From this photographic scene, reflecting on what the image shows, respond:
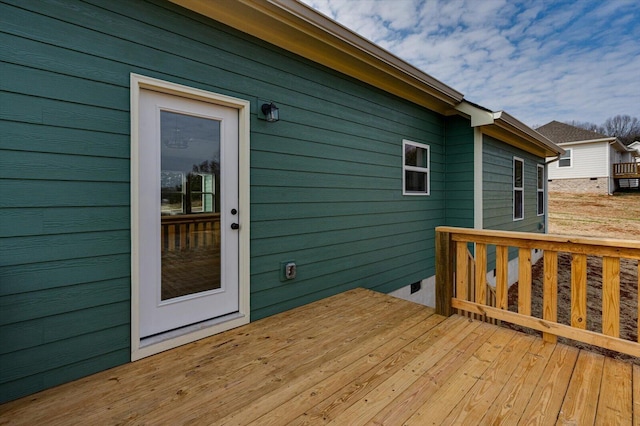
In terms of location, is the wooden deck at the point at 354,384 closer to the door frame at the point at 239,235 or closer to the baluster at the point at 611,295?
the door frame at the point at 239,235

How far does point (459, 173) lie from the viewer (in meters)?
5.59

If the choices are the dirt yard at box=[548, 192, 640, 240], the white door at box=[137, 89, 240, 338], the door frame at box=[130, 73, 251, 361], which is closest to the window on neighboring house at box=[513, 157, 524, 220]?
the dirt yard at box=[548, 192, 640, 240]

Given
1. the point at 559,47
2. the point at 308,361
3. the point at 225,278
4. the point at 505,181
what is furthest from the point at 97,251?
the point at 559,47

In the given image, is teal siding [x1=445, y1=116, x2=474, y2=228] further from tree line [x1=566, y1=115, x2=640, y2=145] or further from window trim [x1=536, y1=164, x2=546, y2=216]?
tree line [x1=566, y1=115, x2=640, y2=145]

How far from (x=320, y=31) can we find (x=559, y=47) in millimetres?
15687

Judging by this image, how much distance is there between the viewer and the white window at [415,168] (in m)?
4.87

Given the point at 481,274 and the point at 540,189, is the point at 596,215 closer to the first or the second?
the point at 540,189

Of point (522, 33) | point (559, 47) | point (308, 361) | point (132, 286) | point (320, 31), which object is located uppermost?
point (559, 47)

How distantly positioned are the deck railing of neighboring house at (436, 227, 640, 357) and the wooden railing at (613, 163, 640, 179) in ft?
78.7

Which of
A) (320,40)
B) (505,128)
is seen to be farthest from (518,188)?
(320,40)

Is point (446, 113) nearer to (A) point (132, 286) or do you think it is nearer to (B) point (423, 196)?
(B) point (423, 196)

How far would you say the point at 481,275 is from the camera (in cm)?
280

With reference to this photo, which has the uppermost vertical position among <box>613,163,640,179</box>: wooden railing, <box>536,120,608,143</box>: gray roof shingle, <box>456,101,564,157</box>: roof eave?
<box>536,120,608,143</box>: gray roof shingle

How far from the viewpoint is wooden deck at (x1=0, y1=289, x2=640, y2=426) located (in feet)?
5.19
